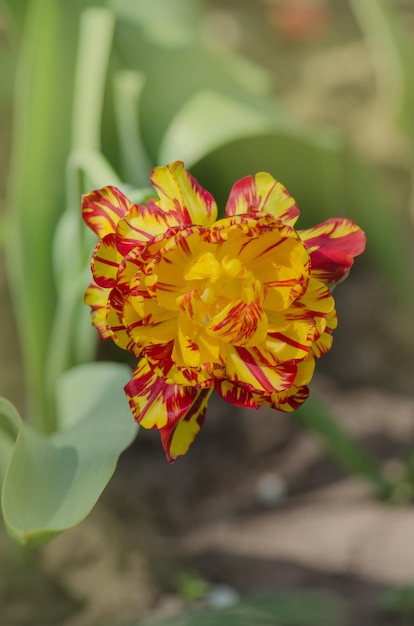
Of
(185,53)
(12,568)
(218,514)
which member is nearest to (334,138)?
(185,53)

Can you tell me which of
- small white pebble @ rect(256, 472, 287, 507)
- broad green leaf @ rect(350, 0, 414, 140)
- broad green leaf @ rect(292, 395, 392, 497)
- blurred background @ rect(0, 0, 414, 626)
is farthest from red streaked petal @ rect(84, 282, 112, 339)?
broad green leaf @ rect(350, 0, 414, 140)

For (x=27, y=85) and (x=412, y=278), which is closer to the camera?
(x=27, y=85)

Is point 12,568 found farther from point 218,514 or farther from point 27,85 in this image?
point 27,85

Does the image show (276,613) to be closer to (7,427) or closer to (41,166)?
(7,427)

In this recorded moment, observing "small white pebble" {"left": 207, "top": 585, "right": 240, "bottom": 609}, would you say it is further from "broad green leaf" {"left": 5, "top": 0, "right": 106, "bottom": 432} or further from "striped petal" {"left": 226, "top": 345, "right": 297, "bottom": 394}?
"striped petal" {"left": 226, "top": 345, "right": 297, "bottom": 394}

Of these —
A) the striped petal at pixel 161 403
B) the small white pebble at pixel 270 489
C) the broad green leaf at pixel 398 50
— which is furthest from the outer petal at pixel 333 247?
the broad green leaf at pixel 398 50

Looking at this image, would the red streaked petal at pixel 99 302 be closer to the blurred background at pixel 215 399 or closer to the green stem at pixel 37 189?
the blurred background at pixel 215 399

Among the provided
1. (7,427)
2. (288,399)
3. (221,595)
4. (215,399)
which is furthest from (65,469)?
(215,399)
